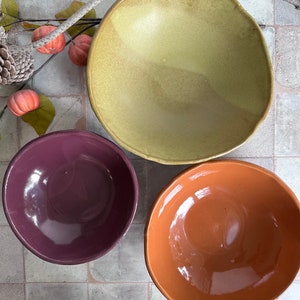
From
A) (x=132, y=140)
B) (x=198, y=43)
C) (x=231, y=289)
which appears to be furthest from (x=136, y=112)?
(x=231, y=289)

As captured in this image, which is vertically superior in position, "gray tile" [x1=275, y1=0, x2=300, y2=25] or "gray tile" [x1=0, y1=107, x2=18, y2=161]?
"gray tile" [x1=275, y1=0, x2=300, y2=25]

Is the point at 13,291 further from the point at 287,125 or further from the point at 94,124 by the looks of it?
the point at 287,125

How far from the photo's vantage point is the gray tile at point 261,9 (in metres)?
0.95

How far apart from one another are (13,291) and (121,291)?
8.8 inches

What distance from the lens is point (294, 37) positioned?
96cm

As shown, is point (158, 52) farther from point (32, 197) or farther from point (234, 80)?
point (32, 197)

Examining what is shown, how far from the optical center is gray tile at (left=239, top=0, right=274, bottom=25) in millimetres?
951

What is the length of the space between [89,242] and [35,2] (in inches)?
18.6

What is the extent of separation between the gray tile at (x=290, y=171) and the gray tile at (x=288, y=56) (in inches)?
5.8

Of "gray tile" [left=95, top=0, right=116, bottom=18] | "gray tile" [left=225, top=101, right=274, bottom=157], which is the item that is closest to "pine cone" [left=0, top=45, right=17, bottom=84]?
"gray tile" [left=95, top=0, right=116, bottom=18]

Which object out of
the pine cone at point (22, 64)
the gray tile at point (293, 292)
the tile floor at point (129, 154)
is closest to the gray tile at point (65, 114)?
the tile floor at point (129, 154)

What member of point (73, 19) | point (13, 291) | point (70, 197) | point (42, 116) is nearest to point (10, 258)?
point (13, 291)

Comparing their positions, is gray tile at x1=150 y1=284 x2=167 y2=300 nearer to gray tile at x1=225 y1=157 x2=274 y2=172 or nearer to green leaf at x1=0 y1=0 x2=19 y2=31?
gray tile at x1=225 y1=157 x2=274 y2=172

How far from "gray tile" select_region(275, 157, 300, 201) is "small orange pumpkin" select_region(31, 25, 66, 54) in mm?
471
